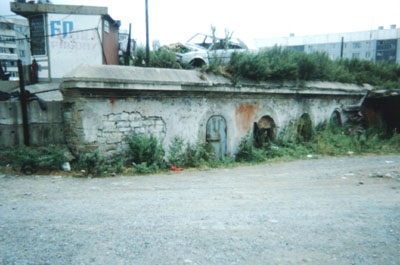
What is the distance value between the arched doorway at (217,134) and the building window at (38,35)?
8.62 metres

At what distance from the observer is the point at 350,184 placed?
237 inches

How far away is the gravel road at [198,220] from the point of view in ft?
9.42

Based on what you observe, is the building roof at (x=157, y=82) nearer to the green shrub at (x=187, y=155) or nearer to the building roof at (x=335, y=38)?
the green shrub at (x=187, y=155)

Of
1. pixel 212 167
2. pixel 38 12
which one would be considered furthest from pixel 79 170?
pixel 38 12

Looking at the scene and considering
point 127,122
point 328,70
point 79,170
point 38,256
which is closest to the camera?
point 38,256

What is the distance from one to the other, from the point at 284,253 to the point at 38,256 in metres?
2.65

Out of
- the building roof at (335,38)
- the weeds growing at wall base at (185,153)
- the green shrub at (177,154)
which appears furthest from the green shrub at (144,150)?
the building roof at (335,38)

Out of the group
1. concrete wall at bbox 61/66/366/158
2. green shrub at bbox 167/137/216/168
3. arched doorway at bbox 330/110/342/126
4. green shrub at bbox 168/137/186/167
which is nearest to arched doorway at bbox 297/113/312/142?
concrete wall at bbox 61/66/366/158

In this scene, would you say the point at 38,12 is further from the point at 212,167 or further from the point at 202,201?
the point at 202,201

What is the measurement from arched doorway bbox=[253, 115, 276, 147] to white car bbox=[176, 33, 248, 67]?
2798 millimetres

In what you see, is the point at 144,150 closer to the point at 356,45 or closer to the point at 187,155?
the point at 187,155

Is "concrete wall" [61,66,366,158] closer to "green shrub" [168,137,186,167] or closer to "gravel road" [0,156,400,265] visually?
"green shrub" [168,137,186,167]

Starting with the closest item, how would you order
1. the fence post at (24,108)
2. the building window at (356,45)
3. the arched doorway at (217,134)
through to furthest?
the fence post at (24,108), the arched doorway at (217,134), the building window at (356,45)

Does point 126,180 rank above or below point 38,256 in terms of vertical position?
below
